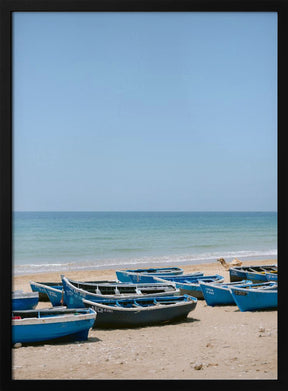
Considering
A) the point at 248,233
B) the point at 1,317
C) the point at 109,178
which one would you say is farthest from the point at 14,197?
the point at 109,178

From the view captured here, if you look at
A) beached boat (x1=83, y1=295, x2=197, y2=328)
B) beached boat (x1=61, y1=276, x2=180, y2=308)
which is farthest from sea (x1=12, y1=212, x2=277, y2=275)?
beached boat (x1=83, y1=295, x2=197, y2=328)

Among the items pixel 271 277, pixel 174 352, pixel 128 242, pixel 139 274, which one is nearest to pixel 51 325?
pixel 174 352

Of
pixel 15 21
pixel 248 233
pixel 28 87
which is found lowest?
pixel 248 233

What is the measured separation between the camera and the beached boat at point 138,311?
4711 mm

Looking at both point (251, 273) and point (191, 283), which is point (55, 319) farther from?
point (251, 273)

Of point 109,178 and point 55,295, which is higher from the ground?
point 109,178

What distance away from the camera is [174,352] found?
3635 mm

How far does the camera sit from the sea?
1530 centimetres

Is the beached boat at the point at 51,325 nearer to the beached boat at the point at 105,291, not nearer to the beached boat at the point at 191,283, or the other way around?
the beached boat at the point at 105,291

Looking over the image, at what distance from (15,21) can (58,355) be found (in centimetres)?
224

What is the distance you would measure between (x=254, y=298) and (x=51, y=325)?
2357 millimetres

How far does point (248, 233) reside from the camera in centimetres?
2667

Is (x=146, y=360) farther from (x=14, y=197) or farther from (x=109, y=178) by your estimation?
(x=109, y=178)

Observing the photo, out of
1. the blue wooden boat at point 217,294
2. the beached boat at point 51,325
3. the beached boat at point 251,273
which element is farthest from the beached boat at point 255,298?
the beached boat at point 51,325
